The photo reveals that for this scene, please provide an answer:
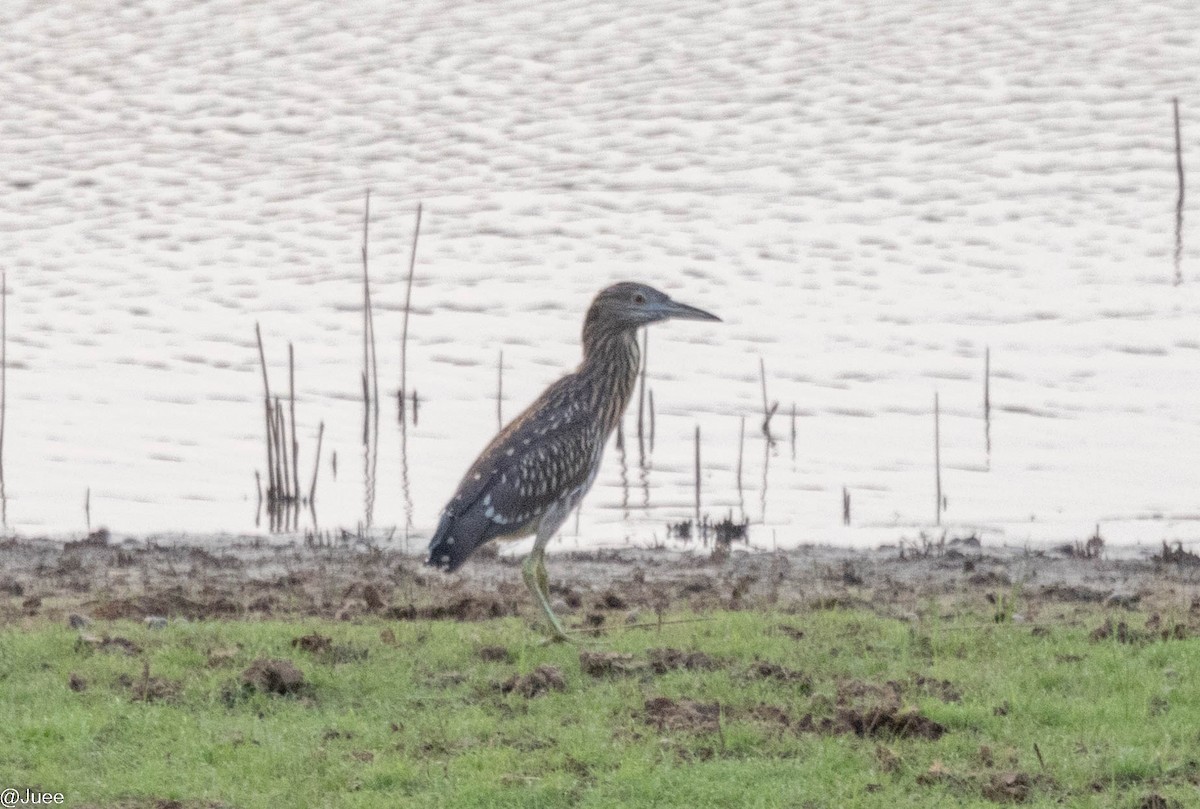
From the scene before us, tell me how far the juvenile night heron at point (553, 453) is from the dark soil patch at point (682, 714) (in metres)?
1.63

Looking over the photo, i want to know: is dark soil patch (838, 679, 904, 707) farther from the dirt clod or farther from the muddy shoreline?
the muddy shoreline

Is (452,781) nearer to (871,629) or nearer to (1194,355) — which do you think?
(871,629)

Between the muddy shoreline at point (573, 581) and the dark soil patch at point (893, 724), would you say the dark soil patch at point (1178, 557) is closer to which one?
the muddy shoreline at point (573, 581)

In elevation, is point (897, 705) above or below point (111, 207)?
below

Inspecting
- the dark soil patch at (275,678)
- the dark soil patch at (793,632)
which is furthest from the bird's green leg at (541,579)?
the dark soil patch at (275,678)

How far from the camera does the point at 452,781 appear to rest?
8641 mm

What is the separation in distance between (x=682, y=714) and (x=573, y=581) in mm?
4580

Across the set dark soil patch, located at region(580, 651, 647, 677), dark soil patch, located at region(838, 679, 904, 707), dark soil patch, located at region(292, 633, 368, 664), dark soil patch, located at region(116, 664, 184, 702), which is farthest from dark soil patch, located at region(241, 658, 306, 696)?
dark soil patch, located at region(838, 679, 904, 707)

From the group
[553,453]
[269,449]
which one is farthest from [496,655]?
[269,449]

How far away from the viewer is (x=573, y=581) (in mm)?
13953

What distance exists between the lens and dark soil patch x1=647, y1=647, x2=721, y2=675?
10305 millimetres

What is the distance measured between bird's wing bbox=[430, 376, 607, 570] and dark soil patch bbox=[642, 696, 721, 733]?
237cm

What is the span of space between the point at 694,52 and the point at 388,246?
45.6ft

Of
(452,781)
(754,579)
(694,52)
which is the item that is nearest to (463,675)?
(452,781)
